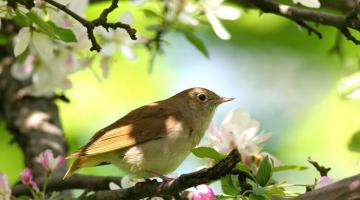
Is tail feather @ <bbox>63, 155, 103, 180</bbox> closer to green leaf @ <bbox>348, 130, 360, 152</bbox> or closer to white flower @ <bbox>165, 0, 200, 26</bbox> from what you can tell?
white flower @ <bbox>165, 0, 200, 26</bbox>

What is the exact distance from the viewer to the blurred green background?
5.24 metres

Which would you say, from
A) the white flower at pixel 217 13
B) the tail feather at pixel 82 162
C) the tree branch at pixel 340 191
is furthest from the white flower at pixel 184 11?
the tree branch at pixel 340 191

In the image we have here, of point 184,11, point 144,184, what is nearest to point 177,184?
point 144,184

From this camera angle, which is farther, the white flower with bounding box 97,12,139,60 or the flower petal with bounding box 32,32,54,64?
the white flower with bounding box 97,12,139,60

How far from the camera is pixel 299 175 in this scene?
5285mm

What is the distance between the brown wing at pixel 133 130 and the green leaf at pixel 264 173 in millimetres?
1023

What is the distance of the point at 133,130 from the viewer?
364 cm

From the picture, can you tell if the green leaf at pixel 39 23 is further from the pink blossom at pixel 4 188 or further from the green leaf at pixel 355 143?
the green leaf at pixel 355 143

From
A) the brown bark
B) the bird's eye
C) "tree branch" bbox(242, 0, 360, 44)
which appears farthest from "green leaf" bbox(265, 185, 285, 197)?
the brown bark

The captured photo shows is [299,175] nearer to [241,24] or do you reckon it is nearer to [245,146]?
[241,24]

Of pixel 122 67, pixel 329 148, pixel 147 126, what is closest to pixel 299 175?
pixel 329 148

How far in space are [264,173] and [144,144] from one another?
106 cm

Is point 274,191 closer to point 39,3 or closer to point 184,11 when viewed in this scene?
point 39,3

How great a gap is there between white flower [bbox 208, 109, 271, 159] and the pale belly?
33 cm
